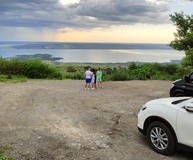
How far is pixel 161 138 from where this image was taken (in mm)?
5711

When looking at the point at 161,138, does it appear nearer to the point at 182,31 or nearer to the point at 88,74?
the point at 88,74

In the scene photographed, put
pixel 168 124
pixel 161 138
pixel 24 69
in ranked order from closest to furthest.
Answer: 1. pixel 168 124
2. pixel 161 138
3. pixel 24 69

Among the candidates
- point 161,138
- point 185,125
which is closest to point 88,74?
point 161,138

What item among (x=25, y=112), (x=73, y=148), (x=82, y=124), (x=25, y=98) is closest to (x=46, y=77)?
(x=25, y=98)

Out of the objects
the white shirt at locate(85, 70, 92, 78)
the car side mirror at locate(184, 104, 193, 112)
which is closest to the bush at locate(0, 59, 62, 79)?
the white shirt at locate(85, 70, 92, 78)

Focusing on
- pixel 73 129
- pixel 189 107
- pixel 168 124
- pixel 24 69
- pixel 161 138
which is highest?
pixel 189 107

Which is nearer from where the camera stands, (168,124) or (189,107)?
(189,107)

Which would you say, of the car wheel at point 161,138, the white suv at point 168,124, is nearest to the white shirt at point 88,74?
the white suv at point 168,124

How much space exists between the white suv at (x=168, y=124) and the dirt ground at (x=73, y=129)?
31cm

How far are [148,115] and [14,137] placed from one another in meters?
3.51

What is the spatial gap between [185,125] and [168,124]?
1.35 ft

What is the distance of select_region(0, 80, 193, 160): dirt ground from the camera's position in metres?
5.73

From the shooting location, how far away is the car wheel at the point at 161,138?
550 cm

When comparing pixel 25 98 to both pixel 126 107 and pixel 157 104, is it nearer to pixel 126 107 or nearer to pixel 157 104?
pixel 126 107
